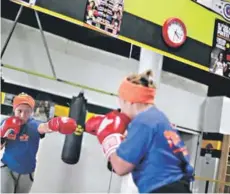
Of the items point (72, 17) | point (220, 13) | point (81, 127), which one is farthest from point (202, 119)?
point (72, 17)

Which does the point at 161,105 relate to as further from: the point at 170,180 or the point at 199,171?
the point at 170,180

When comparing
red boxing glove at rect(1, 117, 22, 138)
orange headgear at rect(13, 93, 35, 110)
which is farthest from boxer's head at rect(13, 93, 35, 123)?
red boxing glove at rect(1, 117, 22, 138)

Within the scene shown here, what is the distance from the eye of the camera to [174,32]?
12.3 ft

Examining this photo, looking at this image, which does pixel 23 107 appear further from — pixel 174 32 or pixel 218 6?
pixel 218 6

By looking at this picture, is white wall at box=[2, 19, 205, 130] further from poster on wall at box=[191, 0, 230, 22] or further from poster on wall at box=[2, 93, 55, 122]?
poster on wall at box=[191, 0, 230, 22]

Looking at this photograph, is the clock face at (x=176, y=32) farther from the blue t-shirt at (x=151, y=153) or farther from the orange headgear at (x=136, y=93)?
the blue t-shirt at (x=151, y=153)

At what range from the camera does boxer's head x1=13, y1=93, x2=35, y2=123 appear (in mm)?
3076

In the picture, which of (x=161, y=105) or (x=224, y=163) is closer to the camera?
(x=161, y=105)

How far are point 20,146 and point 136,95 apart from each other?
1.78 m

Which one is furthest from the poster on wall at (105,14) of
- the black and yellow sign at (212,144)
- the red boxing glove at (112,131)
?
the black and yellow sign at (212,144)

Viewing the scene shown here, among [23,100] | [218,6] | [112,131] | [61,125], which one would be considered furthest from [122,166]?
[218,6]

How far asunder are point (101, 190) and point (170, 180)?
270cm

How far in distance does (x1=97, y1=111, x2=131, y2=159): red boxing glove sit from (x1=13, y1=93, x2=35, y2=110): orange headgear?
1.63 meters

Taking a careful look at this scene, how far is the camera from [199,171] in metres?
4.94
